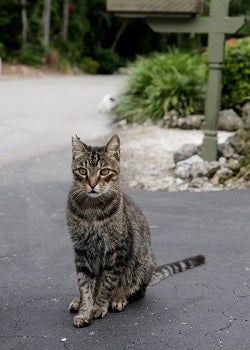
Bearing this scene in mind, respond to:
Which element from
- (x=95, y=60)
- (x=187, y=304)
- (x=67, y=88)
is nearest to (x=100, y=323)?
(x=187, y=304)

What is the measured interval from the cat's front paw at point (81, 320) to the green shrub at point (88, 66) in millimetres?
24792

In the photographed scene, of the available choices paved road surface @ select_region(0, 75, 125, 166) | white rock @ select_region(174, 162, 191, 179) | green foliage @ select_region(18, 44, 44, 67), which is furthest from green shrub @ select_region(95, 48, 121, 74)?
white rock @ select_region(174, 162, 191, 179)

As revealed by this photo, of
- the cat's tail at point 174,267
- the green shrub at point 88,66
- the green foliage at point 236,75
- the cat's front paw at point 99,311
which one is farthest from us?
the green shrub at point 88,66

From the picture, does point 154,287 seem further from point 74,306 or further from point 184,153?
point 184,153

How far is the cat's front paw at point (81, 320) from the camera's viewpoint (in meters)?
4.23

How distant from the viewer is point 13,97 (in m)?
17.4

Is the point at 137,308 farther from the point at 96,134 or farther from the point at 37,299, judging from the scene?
the point at 96,134

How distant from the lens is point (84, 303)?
4.29 meters

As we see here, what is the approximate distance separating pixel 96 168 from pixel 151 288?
1.38 meters

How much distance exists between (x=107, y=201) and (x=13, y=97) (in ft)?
44.9

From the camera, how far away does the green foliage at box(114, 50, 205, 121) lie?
13.1 metres

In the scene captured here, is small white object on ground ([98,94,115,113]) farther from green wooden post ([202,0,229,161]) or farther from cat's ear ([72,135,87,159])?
cat's ear ([72,135,87,159])

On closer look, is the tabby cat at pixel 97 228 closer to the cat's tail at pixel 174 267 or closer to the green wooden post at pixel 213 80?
the cat's tail at pixel 174 267

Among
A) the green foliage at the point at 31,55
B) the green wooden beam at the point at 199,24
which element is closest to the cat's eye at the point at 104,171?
the green wooden beam at the point at 199,24
